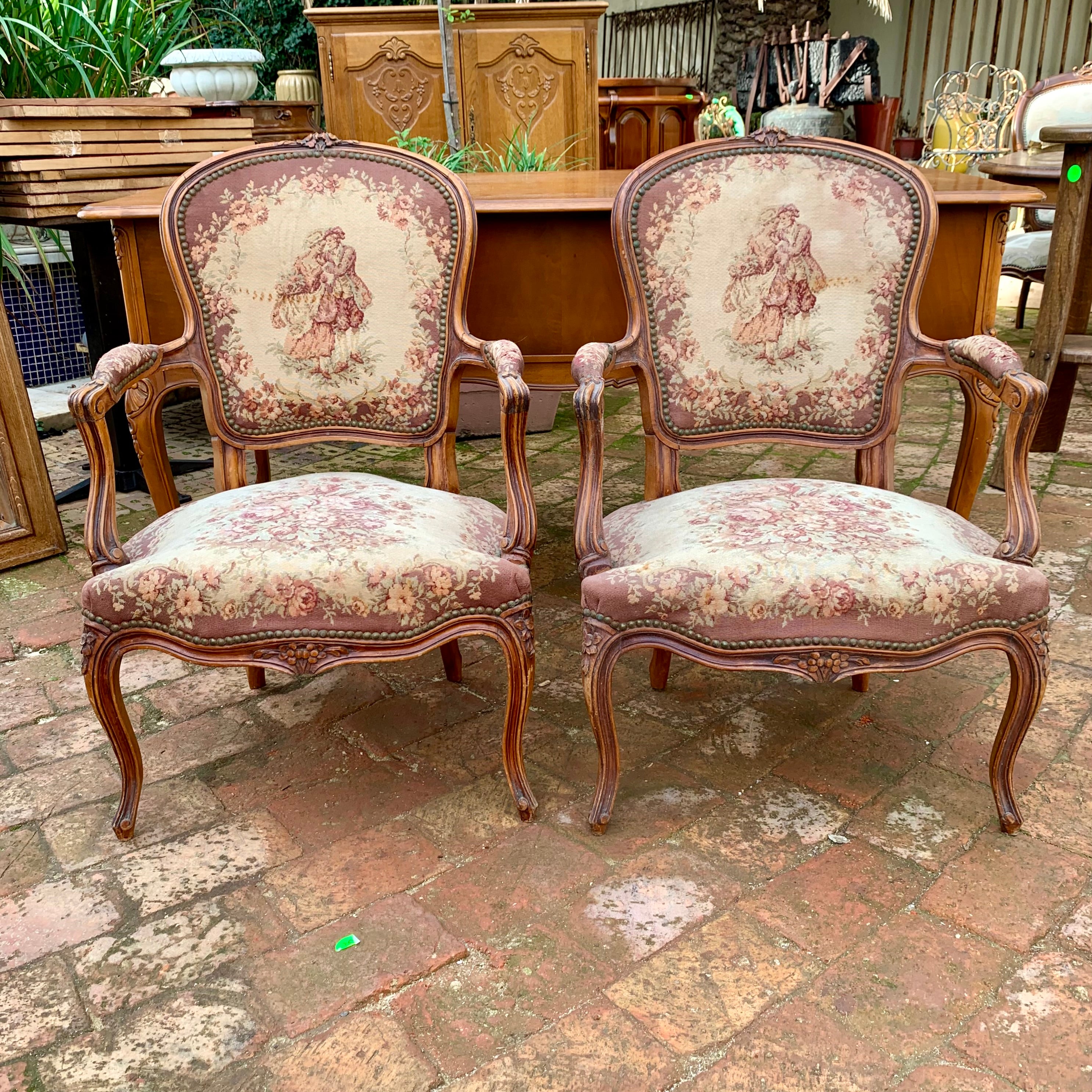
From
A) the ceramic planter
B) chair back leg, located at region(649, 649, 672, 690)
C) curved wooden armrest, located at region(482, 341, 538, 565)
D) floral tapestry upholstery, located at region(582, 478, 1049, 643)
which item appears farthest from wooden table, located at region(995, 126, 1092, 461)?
the ceramic planter

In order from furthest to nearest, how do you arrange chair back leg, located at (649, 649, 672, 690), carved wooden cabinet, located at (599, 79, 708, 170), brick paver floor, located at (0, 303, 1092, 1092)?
carved wooden cabinet, located at (599, 79, 708, 170), chair back leg, located at (649, 649, 672, 690), brick paver floor, located at (0, 303, 1092, 1092)

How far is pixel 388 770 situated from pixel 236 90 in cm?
357

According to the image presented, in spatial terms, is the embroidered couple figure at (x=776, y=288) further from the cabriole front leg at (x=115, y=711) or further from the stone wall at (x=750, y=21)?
the stone wall at (x=750, y=21)

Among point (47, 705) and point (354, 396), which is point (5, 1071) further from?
point (354, 396)

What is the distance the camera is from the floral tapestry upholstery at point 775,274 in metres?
2.01

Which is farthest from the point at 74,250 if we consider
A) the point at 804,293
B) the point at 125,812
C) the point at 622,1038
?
the point at 622,1038

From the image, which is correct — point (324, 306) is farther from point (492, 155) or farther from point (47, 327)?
point (492, 155)

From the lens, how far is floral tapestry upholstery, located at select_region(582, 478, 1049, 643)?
1586 mm

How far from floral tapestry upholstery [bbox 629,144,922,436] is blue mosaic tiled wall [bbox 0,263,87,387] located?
3.50 m

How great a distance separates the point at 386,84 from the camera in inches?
212

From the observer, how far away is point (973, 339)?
6.38ft

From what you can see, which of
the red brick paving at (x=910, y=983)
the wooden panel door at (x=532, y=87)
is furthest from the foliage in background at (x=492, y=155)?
the red brick paving at (x=910, y=983)

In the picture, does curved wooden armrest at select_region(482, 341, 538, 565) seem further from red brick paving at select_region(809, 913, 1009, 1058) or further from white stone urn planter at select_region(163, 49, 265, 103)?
white stone urn planter at select_region(163, 49, 265, 103)

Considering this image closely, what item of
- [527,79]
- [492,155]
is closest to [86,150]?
[492,155]
